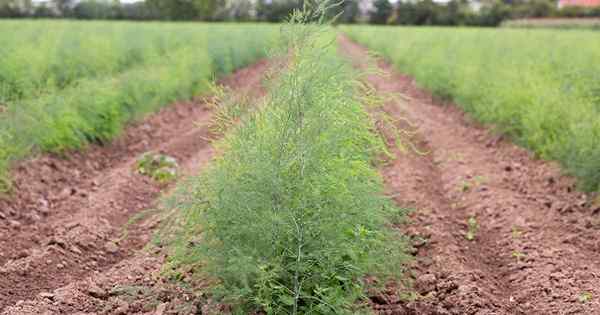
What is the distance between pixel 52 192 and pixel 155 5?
49.1m

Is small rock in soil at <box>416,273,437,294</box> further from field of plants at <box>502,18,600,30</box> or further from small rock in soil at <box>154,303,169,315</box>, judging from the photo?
field of plants at <box>502,18,600,30</box>

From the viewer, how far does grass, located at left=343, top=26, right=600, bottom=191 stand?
7.36 metres

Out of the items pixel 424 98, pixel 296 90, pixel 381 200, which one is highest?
pixel 296 90

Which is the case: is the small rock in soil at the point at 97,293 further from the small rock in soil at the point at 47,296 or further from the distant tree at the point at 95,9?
the distant tree at the point at 95,9

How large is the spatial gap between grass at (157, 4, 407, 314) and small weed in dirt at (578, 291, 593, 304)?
1287 mm

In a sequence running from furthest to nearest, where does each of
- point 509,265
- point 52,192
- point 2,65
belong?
point 2,65
point 52,192
point 509,265

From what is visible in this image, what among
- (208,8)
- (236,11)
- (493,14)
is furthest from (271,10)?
(493,14)

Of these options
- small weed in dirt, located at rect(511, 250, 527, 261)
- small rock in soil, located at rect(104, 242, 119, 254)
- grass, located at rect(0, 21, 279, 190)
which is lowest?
small rock in soil, located at rect(104, 242, 119, 254)

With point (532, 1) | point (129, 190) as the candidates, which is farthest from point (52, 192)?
point (532, 1)

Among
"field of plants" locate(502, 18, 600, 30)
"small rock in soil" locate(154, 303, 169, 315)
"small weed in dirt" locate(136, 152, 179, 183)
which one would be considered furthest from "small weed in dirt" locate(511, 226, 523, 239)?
"field of plants" locate(502, 18, 600, 30)

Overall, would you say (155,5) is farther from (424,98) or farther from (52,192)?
(52,192)

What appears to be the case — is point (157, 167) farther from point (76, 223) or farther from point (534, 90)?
point (534, 90)

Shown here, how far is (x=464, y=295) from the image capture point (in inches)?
178

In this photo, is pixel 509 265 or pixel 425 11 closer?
pixel 509 265
